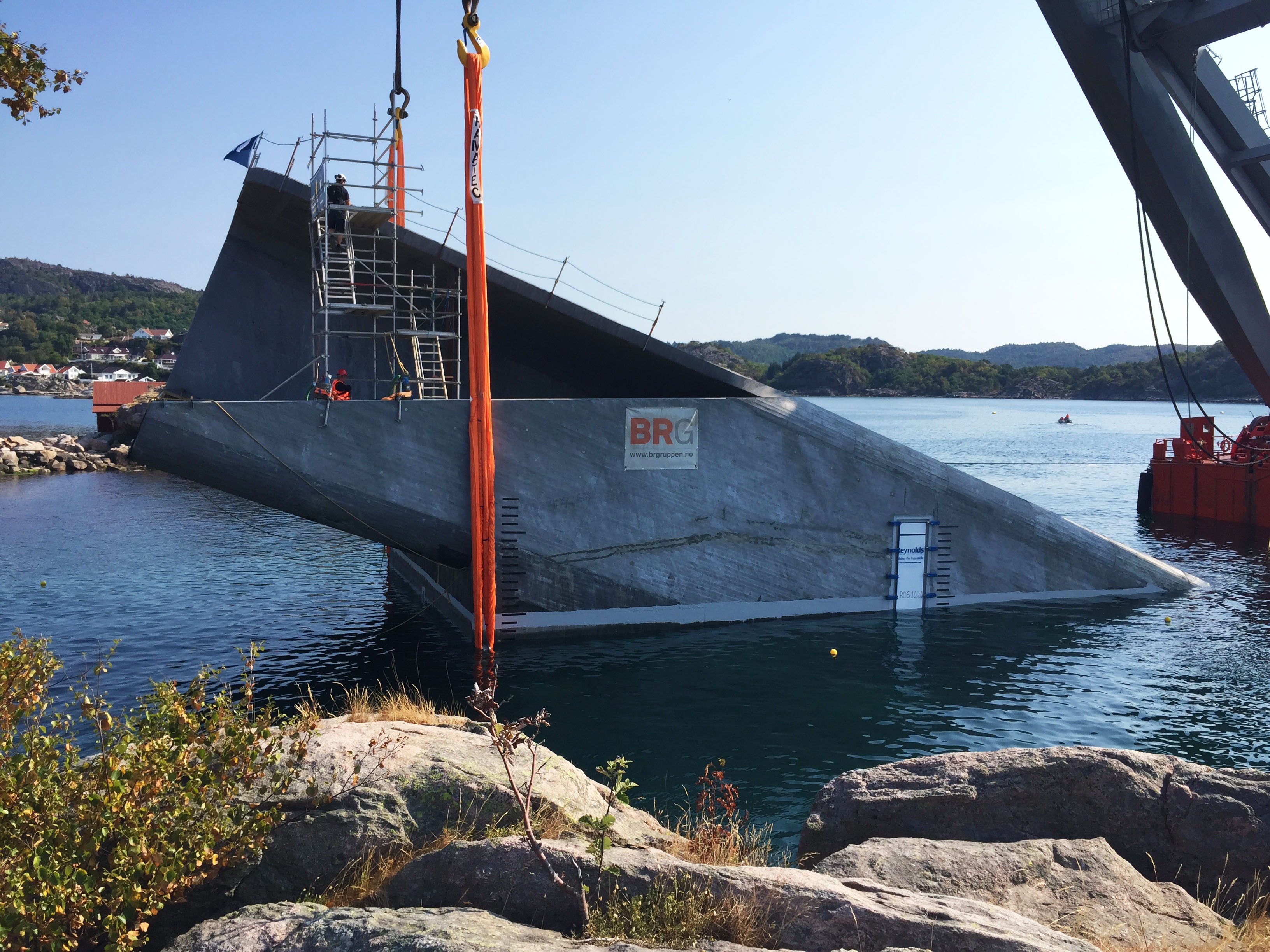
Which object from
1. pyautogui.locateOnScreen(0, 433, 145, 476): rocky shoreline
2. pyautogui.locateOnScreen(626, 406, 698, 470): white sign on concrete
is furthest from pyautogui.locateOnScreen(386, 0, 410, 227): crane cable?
pyautogui.locateOnScreen(0, 433, 145, 476): rocky shoreline

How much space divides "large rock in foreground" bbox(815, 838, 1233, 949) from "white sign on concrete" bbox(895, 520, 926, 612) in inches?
607

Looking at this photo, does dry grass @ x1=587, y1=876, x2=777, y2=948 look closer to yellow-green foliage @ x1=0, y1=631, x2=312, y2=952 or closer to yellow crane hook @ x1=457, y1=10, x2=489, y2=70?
yellow-green foliage @ x1=0, y1=631, x2=312, y2=952

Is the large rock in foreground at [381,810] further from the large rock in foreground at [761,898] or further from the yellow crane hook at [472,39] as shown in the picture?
the yellow crane hook at [472,39]

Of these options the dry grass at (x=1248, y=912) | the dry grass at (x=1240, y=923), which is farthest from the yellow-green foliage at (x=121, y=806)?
the dry grass at (x=1248, y=912)

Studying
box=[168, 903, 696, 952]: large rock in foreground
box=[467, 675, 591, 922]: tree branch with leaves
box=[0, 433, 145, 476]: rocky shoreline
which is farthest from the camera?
box=[0, 433, 145, 476]: rocky shoreline

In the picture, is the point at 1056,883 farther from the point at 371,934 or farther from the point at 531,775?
the point at 371,934

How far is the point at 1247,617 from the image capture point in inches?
979

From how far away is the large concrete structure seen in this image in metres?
19.0

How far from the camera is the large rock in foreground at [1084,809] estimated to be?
877 cm

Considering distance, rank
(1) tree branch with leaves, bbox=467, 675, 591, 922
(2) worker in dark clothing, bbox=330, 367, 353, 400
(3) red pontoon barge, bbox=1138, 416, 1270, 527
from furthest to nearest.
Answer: (3) red pontoon barge, bbox=1138, 416, 1270, 527, (2) worker in dark clothing, bbox=330, 367, 353, 400, (1) tree branch with leaves, bbox=467, 675, 591, 922

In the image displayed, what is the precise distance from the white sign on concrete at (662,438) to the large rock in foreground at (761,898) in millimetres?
14665

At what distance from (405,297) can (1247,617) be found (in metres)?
23.5

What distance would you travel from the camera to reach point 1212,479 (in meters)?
43.7

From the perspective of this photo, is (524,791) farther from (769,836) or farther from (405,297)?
(405,297)
